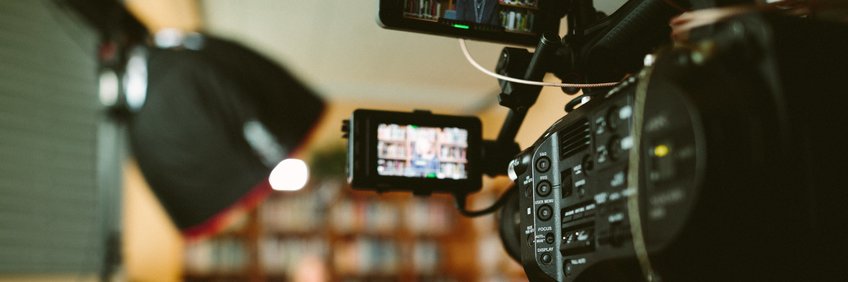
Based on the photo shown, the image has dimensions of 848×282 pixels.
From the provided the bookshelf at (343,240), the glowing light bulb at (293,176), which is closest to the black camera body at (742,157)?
the glowing light bulb at (293,176)

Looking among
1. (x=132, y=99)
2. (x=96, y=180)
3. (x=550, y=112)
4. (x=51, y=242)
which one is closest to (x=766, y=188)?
(x=550, y=112)

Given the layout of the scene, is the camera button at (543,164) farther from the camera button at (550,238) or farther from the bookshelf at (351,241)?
the bookshelf at (351,241)

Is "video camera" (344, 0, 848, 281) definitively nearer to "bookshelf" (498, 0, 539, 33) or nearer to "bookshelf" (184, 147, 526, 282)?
"bookshelf" (498, 0, 539, 33)

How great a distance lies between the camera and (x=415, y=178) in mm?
812

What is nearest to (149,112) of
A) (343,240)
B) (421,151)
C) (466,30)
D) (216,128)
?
(216,128)

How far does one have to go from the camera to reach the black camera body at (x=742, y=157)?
375 mm

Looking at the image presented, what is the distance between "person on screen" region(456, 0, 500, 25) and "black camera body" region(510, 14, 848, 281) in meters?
0.29

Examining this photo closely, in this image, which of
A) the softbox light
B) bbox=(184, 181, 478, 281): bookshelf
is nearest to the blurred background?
the softbox light

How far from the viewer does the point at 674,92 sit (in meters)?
0.39

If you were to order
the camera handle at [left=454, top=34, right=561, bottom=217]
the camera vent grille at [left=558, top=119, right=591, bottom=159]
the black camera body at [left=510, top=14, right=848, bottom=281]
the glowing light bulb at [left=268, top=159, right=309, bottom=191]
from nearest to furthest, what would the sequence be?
the black camera body at [left=510, top=14, right=848, bottom=281]
the camera vent grille at [left=558, top=119, right=591, bottom=159]
the camera handle at [left=454, top=34, right=561, bottom=217]
the glowing light bulb at [left=268, top=159, right=309, bottom=191]

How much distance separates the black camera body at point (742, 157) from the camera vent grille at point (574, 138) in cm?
7

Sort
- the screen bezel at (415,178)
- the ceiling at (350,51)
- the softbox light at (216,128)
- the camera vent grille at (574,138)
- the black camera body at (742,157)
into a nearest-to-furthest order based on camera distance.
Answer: the black camera body at (742,157), the camera vent grille at (574,138), the screen bezel at (415,178), the softbox light at (216,128), the ceiling at (350,51)

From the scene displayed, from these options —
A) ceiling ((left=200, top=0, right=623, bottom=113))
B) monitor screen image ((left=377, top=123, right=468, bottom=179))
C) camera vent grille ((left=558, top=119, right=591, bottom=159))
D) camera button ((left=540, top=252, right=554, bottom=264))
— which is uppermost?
ceiling ((left=200, top=0, right=623, bottom=113))

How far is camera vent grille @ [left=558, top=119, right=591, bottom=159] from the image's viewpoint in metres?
0.52
